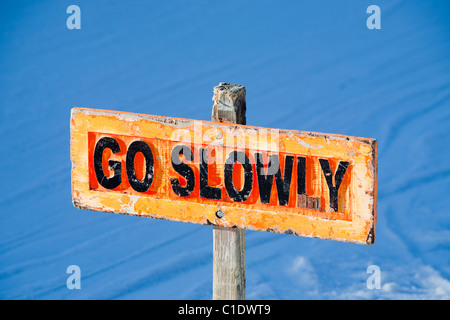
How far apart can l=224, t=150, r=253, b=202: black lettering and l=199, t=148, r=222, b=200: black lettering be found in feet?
0.16

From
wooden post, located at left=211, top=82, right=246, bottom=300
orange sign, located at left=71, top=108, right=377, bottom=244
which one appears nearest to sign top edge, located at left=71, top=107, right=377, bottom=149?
orange sign, located at left=71, top=108, right=377, bottom=244

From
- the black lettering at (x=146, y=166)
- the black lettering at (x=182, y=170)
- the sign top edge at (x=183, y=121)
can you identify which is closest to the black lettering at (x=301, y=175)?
the sign top edge at (x=183, y=121)

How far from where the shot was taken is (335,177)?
3.42 meters

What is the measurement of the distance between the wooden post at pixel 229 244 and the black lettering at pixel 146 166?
0.95 feet

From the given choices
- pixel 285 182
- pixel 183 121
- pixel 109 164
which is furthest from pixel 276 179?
pixel 109 164

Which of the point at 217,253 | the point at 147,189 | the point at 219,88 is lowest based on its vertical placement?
the point at 217,253

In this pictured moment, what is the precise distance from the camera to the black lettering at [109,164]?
368cm

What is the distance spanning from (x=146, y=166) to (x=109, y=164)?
168mm

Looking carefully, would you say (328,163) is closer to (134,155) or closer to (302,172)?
(302,172)

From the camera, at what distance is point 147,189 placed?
3676mm

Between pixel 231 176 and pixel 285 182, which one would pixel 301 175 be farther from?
pixel 231 176

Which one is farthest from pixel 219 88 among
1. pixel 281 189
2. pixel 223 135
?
pixel 281 189

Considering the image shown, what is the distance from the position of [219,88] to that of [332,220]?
0.68m

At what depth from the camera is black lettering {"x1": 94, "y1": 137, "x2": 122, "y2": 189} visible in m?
3.68
